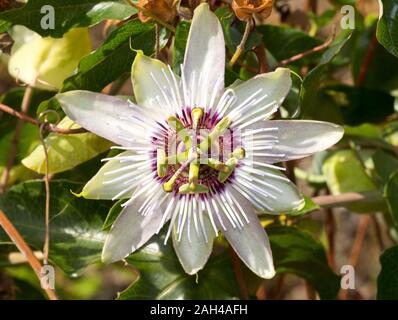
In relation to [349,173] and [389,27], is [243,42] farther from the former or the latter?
[349,173]

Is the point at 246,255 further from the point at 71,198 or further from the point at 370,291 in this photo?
the point at 370,291

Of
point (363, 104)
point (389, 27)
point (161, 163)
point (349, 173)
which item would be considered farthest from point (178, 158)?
point (363, 104)

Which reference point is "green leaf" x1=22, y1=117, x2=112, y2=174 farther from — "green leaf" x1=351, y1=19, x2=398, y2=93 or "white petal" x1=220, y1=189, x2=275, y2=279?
"green leaf" x1=351, y1=19, x2=398, y2=93

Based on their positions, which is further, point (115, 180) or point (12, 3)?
point (12, 3)

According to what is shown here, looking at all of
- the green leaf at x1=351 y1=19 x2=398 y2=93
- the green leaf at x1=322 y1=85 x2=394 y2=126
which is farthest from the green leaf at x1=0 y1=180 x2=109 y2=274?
the green leaf at x1=351 y1=19 x2=398 y2=93

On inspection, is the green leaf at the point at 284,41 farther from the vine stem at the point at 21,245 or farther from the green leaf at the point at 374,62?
the vine stem at the point at 21,245
